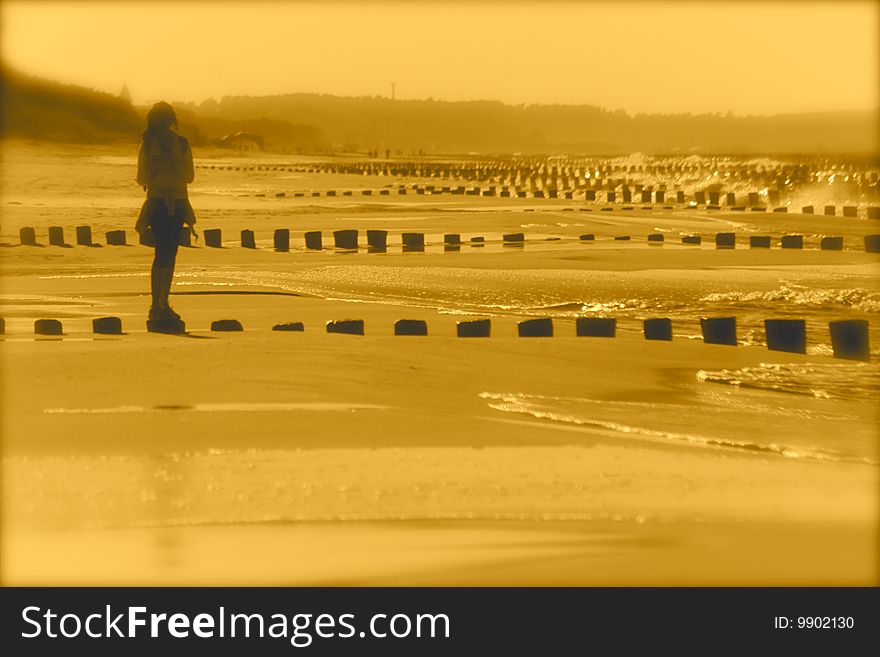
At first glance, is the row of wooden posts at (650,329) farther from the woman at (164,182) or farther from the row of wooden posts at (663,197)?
the row of wooden posts at (663,197)

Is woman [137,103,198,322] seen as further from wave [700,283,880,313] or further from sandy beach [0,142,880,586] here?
wave [700,283,880,313]

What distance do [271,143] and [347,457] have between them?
17561 cm

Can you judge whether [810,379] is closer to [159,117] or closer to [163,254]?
[163,254]

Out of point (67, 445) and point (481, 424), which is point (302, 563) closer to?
point (67, 445)

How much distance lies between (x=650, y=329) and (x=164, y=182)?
137 inches

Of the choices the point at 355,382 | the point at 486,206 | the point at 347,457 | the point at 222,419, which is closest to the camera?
the point at 347,457

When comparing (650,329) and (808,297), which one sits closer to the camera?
(650,329)

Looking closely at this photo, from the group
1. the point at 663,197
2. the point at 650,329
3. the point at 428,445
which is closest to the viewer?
the point at 428,445

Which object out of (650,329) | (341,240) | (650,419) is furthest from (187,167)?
(341,240)

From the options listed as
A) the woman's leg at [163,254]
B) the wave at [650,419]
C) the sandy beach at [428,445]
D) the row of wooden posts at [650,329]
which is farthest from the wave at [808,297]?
the wave at [650,419]

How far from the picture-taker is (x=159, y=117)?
1008cm

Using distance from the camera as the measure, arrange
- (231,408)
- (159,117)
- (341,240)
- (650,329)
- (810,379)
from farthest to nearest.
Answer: (341,240), (650,329), (159,117), (810,379), (231,408)

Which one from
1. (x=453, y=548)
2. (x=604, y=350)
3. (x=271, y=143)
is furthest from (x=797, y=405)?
(x=271, y=143)

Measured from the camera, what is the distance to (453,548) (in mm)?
5156
